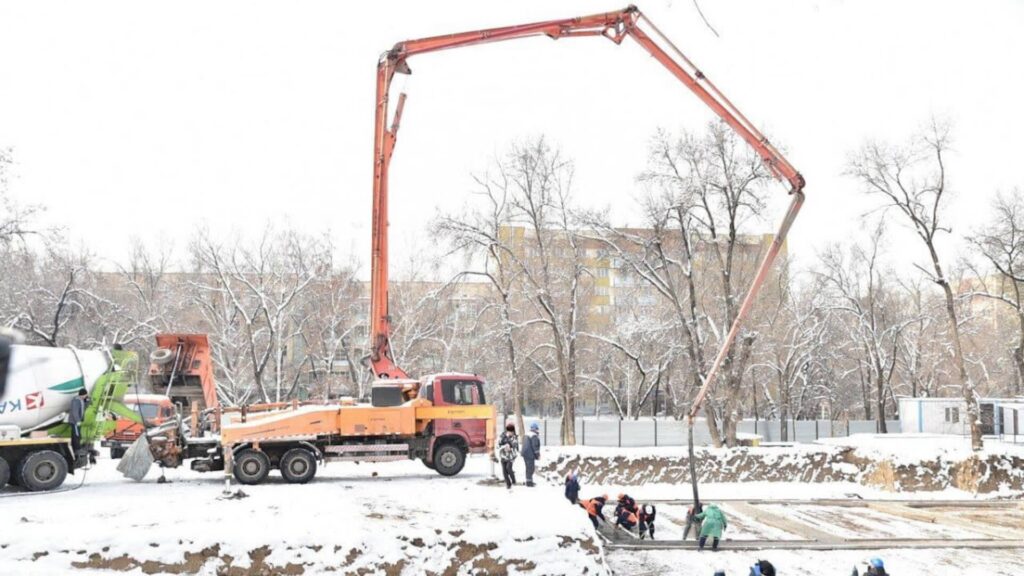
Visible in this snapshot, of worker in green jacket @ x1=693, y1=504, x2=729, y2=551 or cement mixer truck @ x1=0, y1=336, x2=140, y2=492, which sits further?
worker in green jacket @ x1=693, y1=504, x2=729, y2=551

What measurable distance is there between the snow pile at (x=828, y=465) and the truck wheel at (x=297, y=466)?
14670mm

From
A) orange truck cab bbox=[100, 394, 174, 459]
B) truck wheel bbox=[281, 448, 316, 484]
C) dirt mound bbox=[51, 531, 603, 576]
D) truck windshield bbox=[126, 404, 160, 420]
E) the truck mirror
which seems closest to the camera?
the truck mirror

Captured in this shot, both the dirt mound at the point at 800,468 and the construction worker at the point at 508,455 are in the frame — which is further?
the dirt mound at the point at 800,468

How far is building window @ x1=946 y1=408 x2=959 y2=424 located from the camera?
42750mm

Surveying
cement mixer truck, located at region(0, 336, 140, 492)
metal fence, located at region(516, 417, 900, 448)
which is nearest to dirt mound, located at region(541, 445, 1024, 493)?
metal fence, located at region(516, 417, 900, 448)

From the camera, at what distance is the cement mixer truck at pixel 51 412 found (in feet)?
52.8

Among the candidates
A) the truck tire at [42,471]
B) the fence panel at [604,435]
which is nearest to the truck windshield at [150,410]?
the truck tire at [42,471]

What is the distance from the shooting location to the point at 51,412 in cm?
1683

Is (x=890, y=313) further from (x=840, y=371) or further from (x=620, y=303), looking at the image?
(x=620, y=303)

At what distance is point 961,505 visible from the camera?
2800 centimetres

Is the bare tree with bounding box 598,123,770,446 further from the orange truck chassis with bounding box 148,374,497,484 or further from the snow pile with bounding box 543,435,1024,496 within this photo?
the orange truck chassis with bounding box 148,374,497,484

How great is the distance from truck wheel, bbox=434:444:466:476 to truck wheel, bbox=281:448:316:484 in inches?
107

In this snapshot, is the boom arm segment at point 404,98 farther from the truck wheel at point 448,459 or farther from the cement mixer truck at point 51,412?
the cement mixer truck at point 51,412

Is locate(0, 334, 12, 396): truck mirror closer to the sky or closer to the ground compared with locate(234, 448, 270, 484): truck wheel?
closer to the sky
